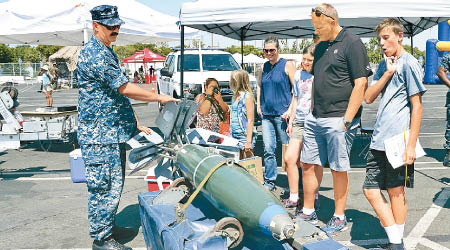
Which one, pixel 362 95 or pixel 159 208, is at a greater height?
pixel 362 95

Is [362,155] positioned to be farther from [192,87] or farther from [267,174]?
[192,87]

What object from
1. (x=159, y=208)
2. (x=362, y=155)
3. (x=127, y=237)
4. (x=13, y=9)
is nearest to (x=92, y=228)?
(x=127, y=237)

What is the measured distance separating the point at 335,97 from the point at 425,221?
1.81m

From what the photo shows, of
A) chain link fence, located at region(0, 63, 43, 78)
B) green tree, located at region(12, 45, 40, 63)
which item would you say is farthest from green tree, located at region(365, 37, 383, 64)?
green tree, located at region(12, 45, 40, 63)

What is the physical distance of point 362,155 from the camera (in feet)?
25.0

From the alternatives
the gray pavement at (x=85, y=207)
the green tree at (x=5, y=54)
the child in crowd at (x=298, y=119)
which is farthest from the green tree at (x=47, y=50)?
the child in crowd at (x=298, y=119)

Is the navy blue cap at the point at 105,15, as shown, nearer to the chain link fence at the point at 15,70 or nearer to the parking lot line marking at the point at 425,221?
the parking lot line marking at the point at 425,221

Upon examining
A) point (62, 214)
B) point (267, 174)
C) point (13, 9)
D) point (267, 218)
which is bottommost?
point (62, 214)

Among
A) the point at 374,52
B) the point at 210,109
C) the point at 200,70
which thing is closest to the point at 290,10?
the point at 210,109

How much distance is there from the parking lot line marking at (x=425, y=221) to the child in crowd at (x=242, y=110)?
2.24 meters

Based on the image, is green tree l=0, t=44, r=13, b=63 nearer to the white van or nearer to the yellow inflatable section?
the white van

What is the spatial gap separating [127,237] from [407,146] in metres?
2.76

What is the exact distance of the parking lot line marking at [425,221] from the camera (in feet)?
12.6

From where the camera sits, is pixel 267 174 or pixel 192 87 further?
pixel 192 87
